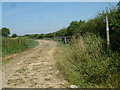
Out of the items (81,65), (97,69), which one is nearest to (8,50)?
(81,65)

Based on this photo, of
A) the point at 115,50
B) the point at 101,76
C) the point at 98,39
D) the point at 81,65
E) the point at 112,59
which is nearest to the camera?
the point at 101,76

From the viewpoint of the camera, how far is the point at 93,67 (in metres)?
3.65

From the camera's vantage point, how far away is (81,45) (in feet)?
16.0

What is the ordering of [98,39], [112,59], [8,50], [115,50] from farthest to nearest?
[8,50]
[98,39]
[115,50]
[112,59]

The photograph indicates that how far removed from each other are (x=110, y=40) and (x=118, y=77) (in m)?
1.69

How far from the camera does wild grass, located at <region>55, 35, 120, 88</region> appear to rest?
3207mm

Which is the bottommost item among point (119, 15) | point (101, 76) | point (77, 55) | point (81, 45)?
point (101, 76)

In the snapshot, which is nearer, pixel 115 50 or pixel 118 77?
pixel 118 77

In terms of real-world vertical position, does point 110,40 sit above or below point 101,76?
above

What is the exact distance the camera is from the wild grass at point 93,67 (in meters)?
3.21

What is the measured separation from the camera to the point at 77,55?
4.84m

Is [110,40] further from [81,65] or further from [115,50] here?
[81,65]

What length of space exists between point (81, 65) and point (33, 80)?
1.71 meters

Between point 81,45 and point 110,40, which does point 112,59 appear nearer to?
point 110,40
